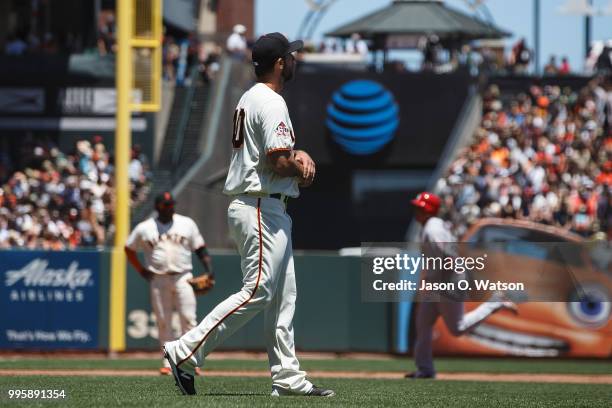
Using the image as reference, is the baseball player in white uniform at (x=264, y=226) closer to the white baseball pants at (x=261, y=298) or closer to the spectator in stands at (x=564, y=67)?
the white baseball pants at (x=261, y=298)

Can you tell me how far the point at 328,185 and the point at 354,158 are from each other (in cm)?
111

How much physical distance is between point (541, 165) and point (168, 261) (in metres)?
14.7

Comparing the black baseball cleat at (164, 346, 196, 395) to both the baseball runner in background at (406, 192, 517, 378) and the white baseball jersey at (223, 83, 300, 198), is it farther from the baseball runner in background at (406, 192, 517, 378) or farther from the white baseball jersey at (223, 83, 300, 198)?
the baseball runner in background at (406, 192, 517, 378)

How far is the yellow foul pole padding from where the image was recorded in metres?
18.9

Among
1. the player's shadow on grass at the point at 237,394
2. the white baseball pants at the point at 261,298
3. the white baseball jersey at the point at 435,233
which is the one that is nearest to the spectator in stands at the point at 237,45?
the white baseball jersey at the point at 435,233

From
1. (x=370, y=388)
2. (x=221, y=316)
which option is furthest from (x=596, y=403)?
(x=221, y=316)

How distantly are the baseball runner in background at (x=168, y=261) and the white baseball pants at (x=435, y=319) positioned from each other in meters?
2.30

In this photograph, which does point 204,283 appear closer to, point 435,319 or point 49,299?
point 435,319

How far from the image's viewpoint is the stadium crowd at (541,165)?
25453mm

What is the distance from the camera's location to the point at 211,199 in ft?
89.6

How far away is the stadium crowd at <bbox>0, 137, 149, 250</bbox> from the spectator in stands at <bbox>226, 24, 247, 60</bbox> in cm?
427

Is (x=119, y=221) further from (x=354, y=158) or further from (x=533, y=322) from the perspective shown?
(x=354, y=158)

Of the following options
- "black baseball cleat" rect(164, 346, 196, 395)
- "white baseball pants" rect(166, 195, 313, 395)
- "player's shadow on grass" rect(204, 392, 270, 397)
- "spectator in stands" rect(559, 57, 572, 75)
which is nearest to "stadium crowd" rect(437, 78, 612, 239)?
"spectator in stands" rect(559, 57, 572, 75)

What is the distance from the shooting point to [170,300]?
13.6 metres
